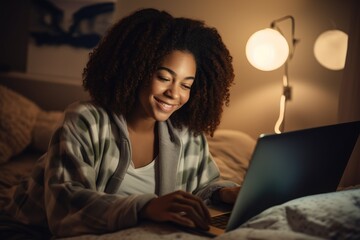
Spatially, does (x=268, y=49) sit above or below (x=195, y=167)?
above

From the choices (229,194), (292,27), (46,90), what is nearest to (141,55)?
(229,194)

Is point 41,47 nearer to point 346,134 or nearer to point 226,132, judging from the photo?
point 226,132

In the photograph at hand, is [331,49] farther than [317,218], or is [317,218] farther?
[331,49]

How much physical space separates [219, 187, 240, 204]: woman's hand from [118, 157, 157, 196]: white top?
0.66 ft

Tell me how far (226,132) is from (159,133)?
1042mm

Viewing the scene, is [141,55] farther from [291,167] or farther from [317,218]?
[317,218]

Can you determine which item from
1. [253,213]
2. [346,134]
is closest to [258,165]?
[253,213]

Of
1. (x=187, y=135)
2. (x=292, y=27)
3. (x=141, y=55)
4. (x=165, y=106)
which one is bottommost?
(x=187, y=135)

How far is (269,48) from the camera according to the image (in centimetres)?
233

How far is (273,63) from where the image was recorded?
2355 millimetres

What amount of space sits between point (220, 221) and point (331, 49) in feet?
4.88

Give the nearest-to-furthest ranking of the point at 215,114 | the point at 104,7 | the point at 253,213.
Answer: the point at 253,213, the point at 215,114, the point at 104,7

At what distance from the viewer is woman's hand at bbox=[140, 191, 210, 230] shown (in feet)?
3.58

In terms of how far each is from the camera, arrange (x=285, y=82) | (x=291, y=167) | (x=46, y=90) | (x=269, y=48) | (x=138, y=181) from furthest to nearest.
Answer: (x=46, y=90)
(x=285, y=82)
(x=269, y=48)
(x=138, y=181)
(x=291, y=167)
